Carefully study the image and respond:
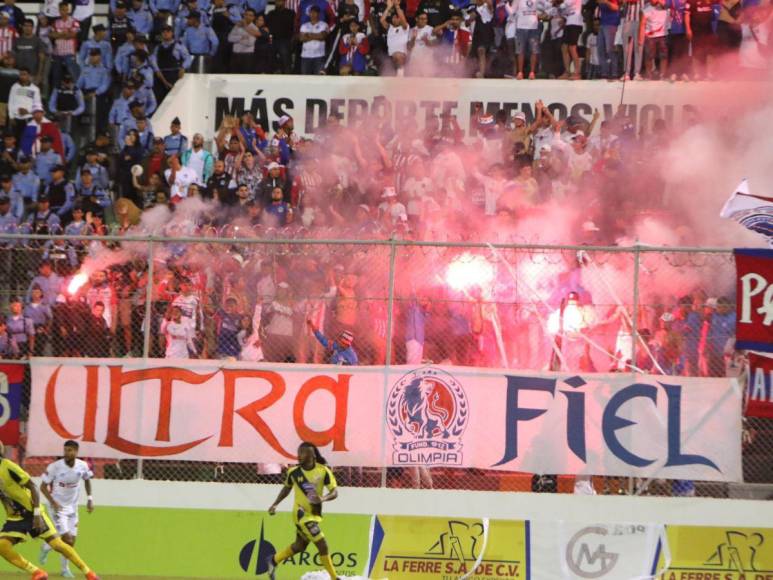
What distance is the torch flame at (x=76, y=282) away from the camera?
49.4ft

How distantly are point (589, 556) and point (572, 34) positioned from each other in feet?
31.7

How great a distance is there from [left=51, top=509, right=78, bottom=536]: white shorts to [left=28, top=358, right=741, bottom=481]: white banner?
74 cm

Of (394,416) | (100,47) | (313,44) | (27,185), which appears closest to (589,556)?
(394,416)

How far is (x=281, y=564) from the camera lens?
1462cm

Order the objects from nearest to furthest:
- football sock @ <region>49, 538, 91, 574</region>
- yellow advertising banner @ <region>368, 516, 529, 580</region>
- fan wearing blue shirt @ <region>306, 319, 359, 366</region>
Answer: football sock @ <region>49, 538, 91, 574</region>, yellow advertising banner @ <region>368, 516, 529, 580</region>, fan wearing blue shirt @ <region>306, 319, 359, 366</region>

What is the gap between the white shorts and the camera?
14383mm

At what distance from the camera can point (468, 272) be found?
14602 millimetres

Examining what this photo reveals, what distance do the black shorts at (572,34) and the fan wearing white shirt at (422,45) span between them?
2034mm

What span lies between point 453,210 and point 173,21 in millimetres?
6524

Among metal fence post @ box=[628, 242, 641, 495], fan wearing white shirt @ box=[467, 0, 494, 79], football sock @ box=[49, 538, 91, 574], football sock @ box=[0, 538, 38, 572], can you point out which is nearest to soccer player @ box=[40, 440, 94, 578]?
football sock @ box=[49, 538, 91, 574]

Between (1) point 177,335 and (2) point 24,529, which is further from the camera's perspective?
(1) point 177,335

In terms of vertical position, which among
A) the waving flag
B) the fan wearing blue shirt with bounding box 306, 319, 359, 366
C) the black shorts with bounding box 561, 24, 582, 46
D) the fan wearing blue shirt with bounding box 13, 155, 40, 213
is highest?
the black shorts with bounding box 561, 24, 582, 46

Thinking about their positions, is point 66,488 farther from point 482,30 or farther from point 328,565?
point 482,30

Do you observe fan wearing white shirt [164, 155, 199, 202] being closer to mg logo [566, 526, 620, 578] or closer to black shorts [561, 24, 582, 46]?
black shorts [561, 24, 582, 46]
